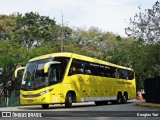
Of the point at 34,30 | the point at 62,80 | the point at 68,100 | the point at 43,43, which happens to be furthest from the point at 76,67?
the point at 43,43

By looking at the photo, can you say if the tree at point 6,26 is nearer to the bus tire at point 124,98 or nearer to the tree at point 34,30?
the tree at point 34,30

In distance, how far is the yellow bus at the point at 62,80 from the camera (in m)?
20.8

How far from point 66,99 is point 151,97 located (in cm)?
687

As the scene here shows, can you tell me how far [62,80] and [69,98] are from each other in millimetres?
1343

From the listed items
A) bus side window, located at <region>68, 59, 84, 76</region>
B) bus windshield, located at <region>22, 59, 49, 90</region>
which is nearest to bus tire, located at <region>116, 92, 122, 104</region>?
bus side window, located at <region>68, 59, 84, 76</region>

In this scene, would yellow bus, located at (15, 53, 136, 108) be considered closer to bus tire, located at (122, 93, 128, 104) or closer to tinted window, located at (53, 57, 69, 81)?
tinted window, located at (53, 57, 69, 81)

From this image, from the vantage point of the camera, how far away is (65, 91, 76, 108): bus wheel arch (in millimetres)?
21891

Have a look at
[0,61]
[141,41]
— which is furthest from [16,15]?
[141,41]

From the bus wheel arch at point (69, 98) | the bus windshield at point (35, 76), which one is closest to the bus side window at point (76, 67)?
the bus wheel arch at point (69, 98)

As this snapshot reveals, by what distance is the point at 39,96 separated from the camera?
20.7m

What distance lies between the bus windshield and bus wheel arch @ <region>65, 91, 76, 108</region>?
6.38 ft

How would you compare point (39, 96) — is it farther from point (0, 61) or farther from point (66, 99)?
point (0, 61)

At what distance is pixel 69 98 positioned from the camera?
874 inches

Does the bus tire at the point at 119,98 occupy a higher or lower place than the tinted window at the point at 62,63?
lower
